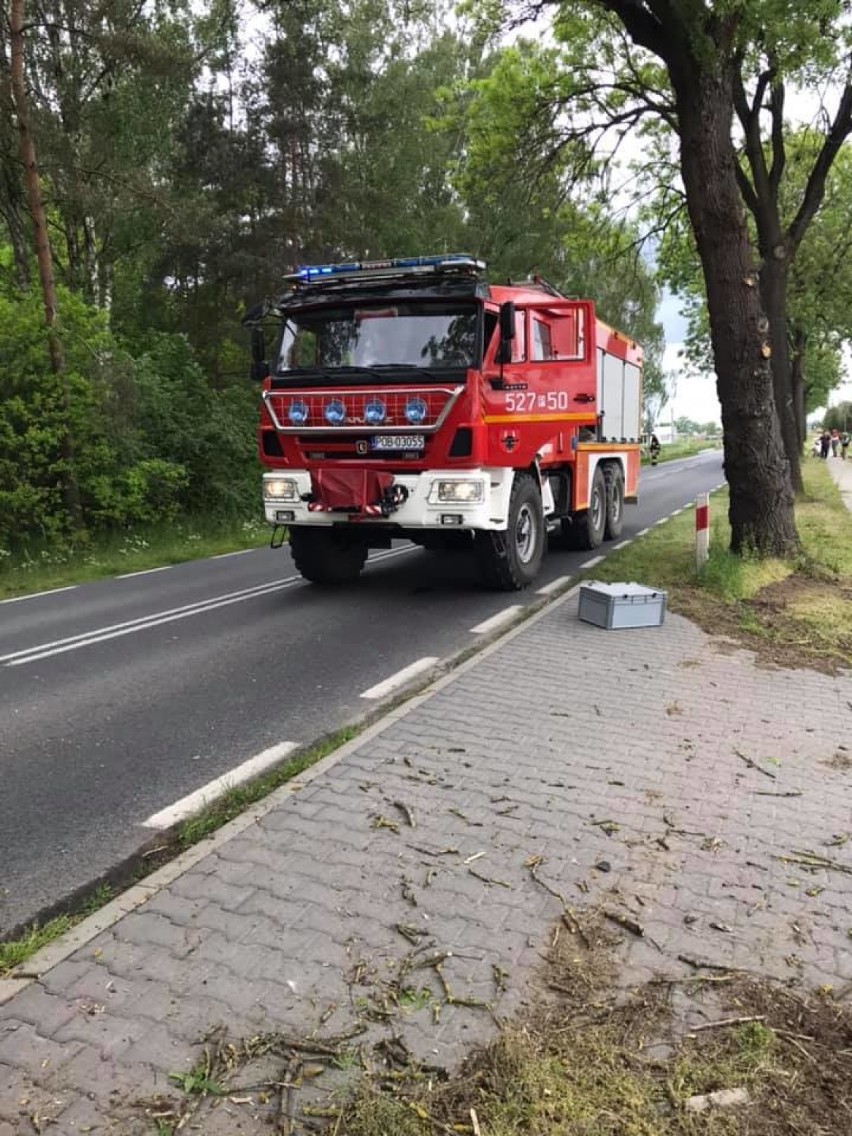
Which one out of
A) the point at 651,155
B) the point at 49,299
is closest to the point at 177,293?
the point at 49,299

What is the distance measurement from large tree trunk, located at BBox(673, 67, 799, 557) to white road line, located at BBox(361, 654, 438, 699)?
4.65 meters

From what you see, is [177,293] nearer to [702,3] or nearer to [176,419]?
[176,419]

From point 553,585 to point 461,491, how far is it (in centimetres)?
201

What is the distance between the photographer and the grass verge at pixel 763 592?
6777 mm

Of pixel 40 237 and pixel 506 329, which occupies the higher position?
pixel 40 237

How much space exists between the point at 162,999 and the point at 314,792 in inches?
57.7

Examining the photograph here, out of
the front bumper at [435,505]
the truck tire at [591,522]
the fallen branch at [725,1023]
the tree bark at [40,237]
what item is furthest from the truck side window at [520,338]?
the tree bark at [40,237]

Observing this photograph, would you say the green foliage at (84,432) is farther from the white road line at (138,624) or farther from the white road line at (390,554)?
the white road line at (138,624)

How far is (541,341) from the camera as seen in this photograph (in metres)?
9.07

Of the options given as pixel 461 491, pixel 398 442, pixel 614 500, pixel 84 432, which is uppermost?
pixel 84 432

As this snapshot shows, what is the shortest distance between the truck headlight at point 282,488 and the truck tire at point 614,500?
5815 millimetres

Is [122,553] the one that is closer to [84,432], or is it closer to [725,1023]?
[84,432]

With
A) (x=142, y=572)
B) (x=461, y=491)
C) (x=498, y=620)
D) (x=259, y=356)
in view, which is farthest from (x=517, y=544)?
(x=142, y=572)

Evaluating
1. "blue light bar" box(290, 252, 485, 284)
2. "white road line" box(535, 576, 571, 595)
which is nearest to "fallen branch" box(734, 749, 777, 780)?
"white road line" box(535, 576, 571, 595)
